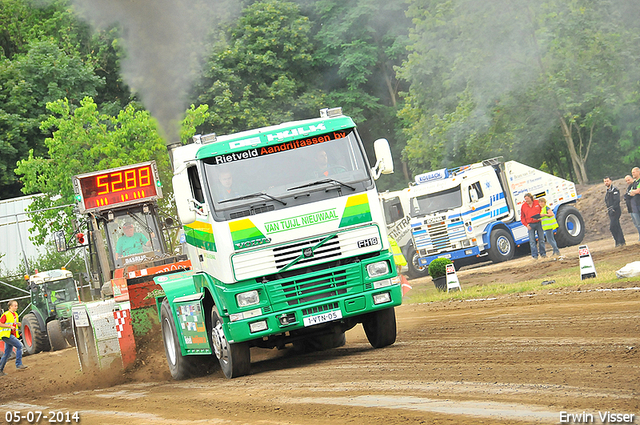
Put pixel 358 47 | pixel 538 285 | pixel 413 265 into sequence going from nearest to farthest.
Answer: pixel 538 285, pixel 413 265, pixel 358 47

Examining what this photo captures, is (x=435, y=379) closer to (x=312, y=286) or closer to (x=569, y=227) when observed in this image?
(x=312, y=286)

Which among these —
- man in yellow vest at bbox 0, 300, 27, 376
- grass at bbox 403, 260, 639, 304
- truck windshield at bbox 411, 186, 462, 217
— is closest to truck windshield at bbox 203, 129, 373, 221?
grass at bbox 403, 260, 639, 304

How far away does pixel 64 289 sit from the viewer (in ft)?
85.5

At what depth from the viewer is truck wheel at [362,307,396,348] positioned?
35.1ft

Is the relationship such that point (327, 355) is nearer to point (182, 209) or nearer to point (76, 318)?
point (182, 209)

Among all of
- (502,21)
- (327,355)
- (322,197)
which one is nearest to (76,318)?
(327,355)

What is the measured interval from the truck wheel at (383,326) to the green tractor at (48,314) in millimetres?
15967

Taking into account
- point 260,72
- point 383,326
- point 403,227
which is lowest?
point 383,326

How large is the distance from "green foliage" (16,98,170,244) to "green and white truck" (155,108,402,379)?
18665 mm

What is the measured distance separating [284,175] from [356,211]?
40.0 inches

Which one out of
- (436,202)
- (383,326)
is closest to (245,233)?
(383,326)

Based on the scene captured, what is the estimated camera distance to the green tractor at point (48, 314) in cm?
2456

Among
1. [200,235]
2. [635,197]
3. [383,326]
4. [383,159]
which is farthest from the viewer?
[635,197]

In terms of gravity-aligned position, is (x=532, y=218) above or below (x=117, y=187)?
below
